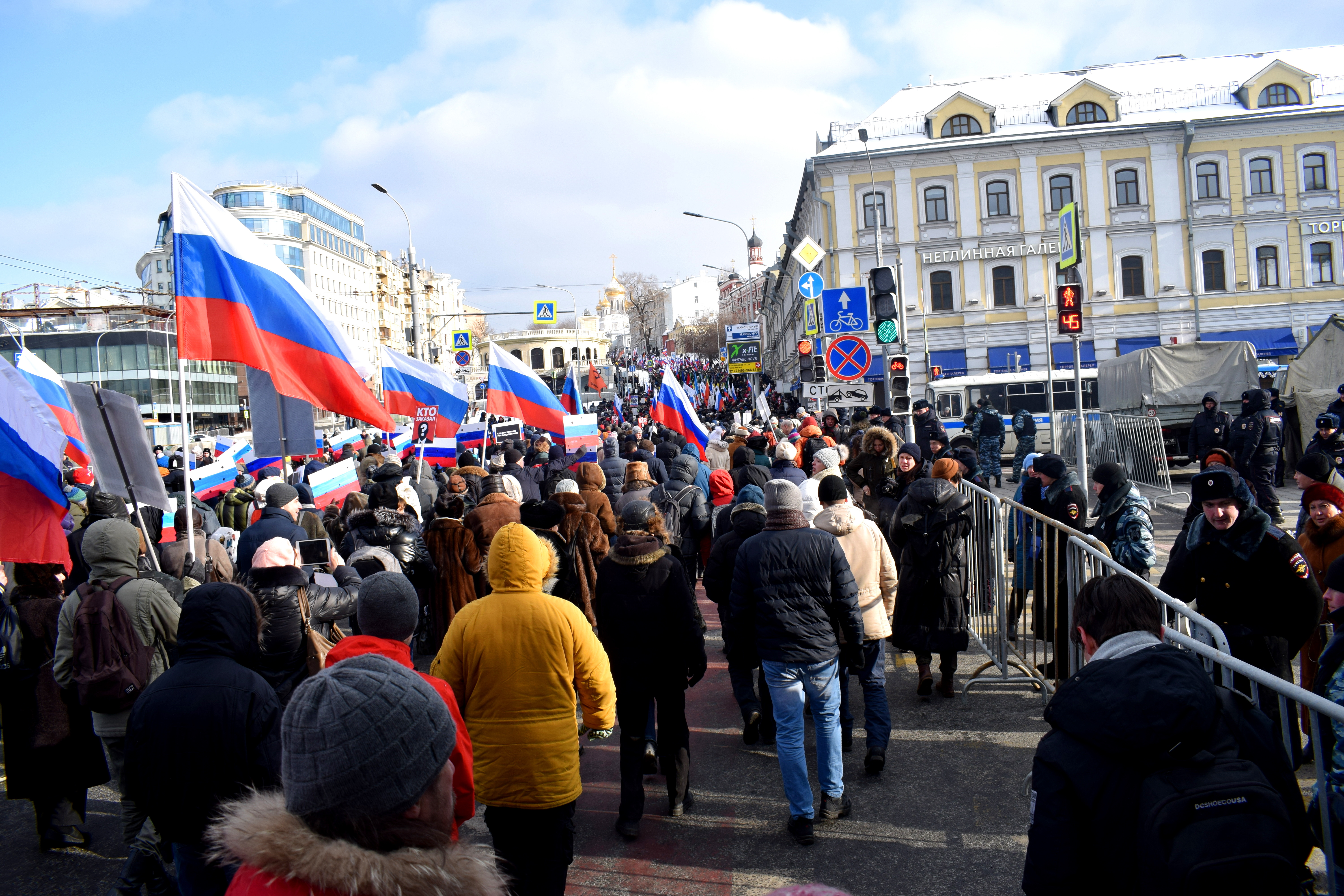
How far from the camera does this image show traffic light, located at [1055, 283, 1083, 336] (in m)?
12.5

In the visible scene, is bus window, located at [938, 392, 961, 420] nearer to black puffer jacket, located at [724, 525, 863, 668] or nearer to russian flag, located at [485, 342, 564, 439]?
russian flag, located at [485, 342, 564, 439]

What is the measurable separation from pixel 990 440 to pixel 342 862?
60.2ft

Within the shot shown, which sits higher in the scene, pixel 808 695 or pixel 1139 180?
pixel 1139 180

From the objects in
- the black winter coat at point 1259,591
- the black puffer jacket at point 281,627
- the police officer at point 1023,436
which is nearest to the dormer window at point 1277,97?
the police officer at point 1023,436

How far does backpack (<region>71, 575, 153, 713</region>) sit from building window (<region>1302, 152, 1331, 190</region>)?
44.4m

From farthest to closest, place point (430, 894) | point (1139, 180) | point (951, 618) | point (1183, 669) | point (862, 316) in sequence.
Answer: point (1139, 180)
point (862, 316)
point (951, 618)
point (1183, 669)
point (430, 894)

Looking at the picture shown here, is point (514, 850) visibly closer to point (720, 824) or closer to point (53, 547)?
point (720, 824)

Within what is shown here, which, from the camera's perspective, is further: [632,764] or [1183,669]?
[632,764]

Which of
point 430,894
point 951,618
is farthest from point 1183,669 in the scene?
point 951,618

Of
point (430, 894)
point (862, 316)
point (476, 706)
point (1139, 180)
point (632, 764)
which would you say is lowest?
point (632, 764)

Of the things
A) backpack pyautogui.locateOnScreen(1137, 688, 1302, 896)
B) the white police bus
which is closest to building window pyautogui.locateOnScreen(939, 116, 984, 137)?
the white police bus

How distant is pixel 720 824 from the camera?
5.09 metres

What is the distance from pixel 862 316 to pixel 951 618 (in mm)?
10875

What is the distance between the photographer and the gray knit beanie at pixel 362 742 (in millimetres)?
1723
